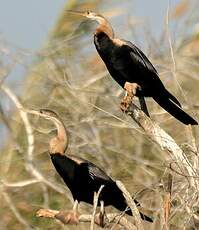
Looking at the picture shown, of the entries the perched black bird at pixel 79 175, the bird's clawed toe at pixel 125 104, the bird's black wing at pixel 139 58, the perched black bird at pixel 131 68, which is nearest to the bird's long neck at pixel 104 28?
the perched black bird at pixel 131 68

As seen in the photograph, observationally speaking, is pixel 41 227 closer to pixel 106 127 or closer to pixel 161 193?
pixel 106 127

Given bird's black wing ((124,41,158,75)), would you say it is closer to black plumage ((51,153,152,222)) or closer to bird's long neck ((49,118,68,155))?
bird's long neck ((49,118,68,155))

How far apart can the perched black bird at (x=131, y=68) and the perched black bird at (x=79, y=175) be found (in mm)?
480

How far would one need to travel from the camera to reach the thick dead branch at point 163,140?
5.41m

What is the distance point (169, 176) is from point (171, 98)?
3.13 ft

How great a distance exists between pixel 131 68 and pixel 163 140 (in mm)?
944

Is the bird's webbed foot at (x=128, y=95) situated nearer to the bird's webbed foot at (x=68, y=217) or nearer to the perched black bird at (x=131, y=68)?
the perched black bird at (x=131, y=68)

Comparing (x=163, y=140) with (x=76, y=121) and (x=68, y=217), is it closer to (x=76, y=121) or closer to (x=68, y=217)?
(x=68, y=217)

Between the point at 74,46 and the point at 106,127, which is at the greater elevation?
the point at 74,46

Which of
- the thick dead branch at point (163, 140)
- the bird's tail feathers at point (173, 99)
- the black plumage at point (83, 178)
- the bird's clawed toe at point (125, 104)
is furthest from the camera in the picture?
the black plumage at point (83, 178)

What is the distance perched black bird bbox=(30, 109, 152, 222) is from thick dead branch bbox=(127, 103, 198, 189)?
0.68 metres

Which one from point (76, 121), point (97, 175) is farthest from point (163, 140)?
point (76, 121)

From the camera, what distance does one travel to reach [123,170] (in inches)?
422

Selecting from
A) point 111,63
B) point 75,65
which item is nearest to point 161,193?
point 111,63
